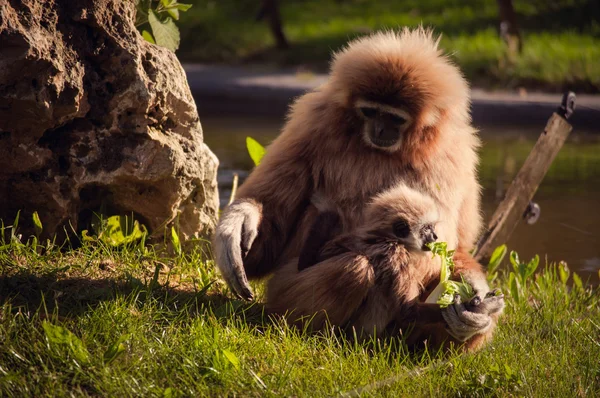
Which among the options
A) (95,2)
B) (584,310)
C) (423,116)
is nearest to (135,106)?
(95,2)

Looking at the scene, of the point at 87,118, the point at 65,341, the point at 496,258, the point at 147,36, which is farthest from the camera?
the point at 496,258

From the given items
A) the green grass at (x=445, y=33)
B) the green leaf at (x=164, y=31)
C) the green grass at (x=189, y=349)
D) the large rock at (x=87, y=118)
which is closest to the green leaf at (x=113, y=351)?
the green grass at (x=189, y=349)

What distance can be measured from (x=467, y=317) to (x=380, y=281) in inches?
19.2

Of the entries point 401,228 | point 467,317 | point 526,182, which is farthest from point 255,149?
point 467,317

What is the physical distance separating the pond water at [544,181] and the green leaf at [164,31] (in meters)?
3.35

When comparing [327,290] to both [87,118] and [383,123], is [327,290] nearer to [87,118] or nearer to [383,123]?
[383,123]

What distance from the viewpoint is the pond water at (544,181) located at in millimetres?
7957

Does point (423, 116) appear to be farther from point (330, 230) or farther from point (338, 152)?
point (330, 230)

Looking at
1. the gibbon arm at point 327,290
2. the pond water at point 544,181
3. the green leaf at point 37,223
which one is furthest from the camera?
the pond water at point 544,181

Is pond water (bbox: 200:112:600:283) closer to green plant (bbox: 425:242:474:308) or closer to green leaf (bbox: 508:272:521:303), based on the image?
green leaf (bbox: 508:272:521:303)

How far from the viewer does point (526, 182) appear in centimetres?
641

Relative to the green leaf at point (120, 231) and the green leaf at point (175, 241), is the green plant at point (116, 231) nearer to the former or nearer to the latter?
the green leaf at point (120, 231)

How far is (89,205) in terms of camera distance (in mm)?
5055

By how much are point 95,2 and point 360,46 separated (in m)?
1.56
